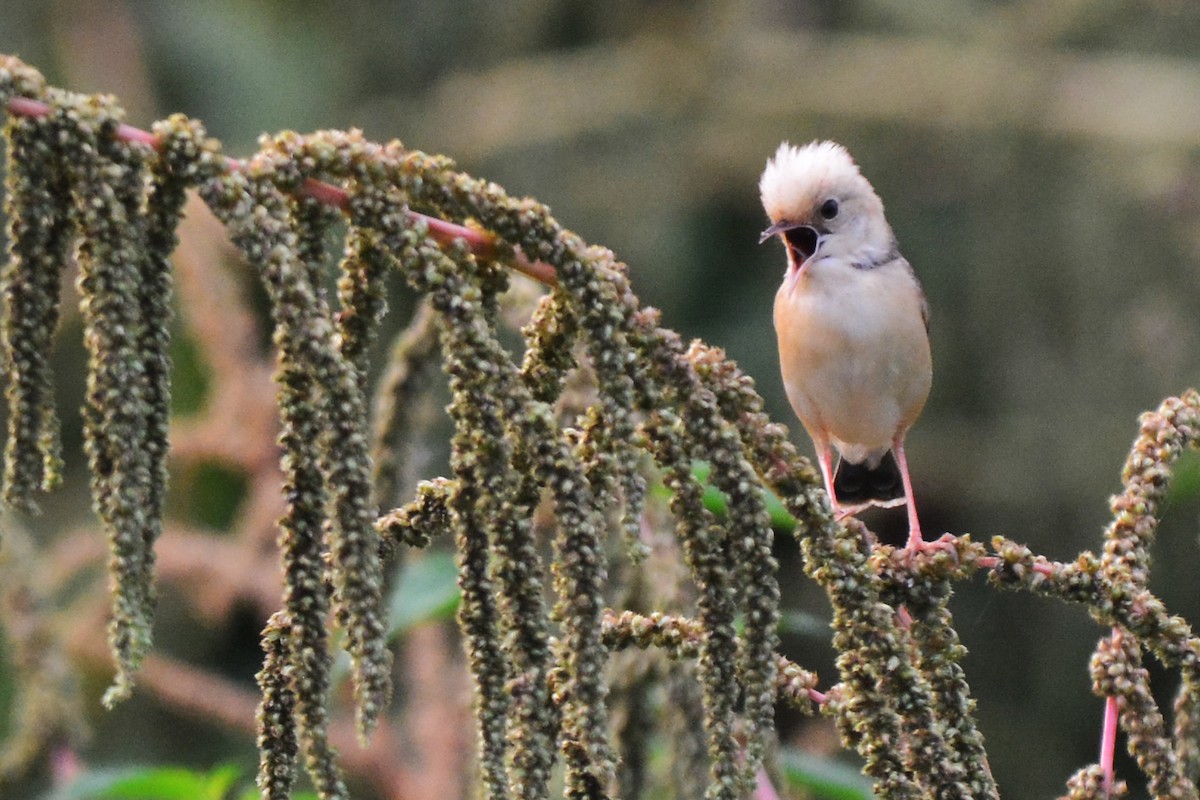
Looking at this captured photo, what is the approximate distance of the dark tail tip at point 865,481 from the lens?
15.5 feet

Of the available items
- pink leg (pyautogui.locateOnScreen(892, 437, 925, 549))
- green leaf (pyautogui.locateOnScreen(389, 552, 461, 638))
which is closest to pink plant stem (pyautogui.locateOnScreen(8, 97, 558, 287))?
green leaf (pyautogui.locateOnScreen(389, 552, 461, 638))

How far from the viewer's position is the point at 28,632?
3.40 metres

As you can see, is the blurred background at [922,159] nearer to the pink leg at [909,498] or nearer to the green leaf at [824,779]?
the pink leg at [909,498]

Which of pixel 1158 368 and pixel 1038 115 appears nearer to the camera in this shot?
pixel 1158 368

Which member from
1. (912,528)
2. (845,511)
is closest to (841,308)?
(912,528)

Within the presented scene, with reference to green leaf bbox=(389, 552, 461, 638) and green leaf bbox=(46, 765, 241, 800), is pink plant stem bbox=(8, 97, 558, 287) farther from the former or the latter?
green leaf bbox=(46, 765, 241, 800)

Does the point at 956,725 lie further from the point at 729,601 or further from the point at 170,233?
the point at 170,233

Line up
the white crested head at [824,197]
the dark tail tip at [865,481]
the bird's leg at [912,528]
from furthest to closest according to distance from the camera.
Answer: the dark tail tip at [865,481], the white crested head at [824,197], the bird's leg at [912,528]

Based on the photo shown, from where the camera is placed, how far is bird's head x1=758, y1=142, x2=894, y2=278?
3.93 meters

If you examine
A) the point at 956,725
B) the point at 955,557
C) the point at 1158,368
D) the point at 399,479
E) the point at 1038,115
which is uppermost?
the point at 1038,115

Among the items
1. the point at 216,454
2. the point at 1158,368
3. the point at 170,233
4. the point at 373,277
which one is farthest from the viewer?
the point at 1158,368

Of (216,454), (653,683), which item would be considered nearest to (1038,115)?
(216,454)

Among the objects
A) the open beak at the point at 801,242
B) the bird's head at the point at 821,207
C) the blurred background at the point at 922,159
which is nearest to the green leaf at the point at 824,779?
the bird's head at the point at 821,207

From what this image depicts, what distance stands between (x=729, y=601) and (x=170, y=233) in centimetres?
73
